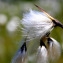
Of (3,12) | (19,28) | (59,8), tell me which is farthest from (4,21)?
(19,28)

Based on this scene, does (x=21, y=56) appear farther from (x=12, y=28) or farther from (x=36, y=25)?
(x=12, y=28)

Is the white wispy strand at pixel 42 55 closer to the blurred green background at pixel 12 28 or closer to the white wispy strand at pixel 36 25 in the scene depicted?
the white wispy strand at pixel 36 25

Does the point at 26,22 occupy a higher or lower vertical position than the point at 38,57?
higher

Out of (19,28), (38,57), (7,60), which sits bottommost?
(7,60)

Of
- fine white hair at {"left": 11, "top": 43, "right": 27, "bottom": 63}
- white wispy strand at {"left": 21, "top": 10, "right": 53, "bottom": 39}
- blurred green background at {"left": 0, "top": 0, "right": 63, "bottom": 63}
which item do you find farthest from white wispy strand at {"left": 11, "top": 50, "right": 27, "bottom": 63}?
blurred green background at {"left": 0, "top": 0, "right": 63, "bottom": 63}

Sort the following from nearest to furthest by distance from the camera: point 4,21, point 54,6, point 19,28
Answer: point 19,28
point 4,21
point 54,6

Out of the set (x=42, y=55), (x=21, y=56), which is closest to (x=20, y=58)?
A: (x=21, y=56)

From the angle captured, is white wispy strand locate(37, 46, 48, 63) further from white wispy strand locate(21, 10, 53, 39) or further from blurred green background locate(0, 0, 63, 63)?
blurred green background locate(0, 0, 63, 63)

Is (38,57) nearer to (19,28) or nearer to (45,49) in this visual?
(45,49)

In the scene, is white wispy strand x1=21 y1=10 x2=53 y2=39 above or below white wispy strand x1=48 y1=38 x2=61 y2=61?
above
